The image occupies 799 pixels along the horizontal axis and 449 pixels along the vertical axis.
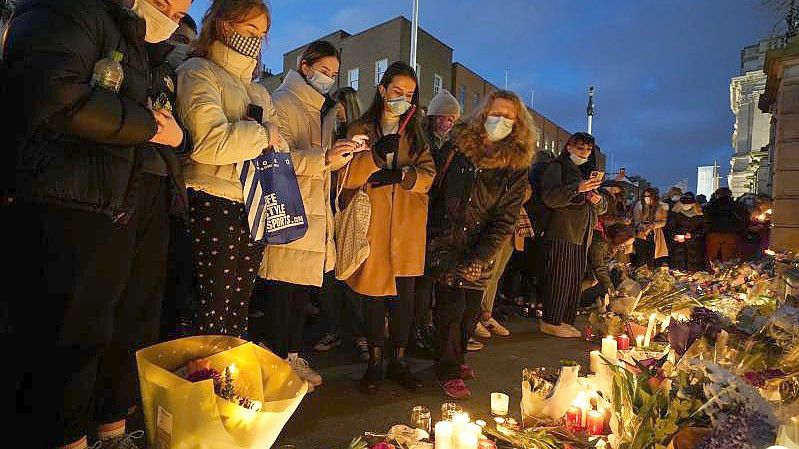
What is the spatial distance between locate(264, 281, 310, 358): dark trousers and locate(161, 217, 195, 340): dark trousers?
1.57ft

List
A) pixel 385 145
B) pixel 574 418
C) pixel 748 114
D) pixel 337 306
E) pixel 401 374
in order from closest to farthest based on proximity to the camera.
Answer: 1. pixel 574 418
2. pixel 385 145
3. pixel 401 374
4. pixel 337 306
5. pixel 748 114

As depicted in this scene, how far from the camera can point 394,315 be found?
344 centimetres

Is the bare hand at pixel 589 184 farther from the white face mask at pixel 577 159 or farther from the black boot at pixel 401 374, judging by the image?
the black boot at pixel 401 374

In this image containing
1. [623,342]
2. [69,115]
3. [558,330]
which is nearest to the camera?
[69,115]

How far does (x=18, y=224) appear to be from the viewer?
1714 millimetres

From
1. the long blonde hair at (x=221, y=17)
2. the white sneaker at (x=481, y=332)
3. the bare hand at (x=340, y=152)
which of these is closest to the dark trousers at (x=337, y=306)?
the white sneaker at (x=481, y=332)

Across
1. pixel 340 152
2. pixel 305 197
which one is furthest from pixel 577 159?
pixel 305 197

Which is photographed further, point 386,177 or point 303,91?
point 386,177

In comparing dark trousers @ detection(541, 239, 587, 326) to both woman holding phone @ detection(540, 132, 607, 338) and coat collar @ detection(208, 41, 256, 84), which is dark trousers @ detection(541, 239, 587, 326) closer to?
woman holding phone @ detection(540, 132, 607, 338)

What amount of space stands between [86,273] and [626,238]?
21.5ft

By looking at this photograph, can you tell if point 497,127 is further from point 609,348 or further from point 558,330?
point 558,330

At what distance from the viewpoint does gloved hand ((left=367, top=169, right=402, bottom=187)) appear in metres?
3.31

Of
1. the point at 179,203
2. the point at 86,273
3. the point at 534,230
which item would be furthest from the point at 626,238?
the point at 86,273

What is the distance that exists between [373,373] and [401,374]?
22cm
